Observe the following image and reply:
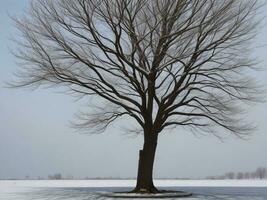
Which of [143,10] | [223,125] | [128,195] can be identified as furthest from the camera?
[223,125]

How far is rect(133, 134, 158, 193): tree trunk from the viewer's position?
2245 centimetres

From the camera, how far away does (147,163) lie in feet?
74.9

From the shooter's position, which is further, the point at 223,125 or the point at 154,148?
the point at 223,125

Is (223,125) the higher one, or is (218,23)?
(218,23)

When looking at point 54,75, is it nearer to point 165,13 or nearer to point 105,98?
point 105,98

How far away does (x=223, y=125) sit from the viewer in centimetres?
2491

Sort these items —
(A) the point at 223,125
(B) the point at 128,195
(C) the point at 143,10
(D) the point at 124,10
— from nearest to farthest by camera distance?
(B) the point at 128,195 < (D) the point at 124,10 < (C) the point at 143,10 < (A) the point at 223,125

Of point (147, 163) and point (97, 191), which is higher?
point (147, 163)

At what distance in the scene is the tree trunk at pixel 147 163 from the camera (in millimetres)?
22453

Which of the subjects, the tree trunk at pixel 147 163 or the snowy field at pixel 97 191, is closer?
the snowy field at pixel 97 191

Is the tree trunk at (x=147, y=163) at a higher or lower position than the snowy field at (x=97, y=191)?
higher

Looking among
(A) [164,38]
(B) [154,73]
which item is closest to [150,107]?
(B) [154,73]

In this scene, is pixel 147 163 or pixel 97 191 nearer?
A: pixel 147 163

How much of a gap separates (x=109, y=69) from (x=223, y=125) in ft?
20.7
